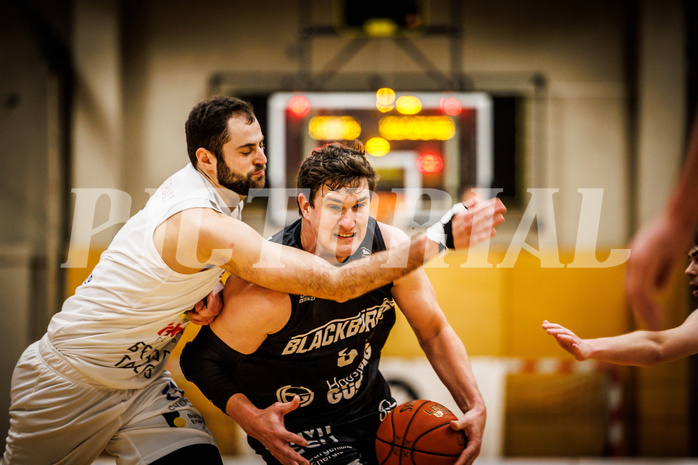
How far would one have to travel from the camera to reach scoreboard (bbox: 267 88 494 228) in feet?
20.3

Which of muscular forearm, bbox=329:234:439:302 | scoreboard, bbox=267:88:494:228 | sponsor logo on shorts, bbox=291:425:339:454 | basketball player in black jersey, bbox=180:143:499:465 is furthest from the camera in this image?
scoreboard, bbox=267:88:494:228

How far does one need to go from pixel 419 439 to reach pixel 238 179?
151cm

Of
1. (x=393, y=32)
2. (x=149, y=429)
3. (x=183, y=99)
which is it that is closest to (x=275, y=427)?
(x=149, y=429)

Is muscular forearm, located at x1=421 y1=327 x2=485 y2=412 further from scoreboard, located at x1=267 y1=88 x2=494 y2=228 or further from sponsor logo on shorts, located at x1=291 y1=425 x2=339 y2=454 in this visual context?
scoreboard, located at x1=267 y1=88 x2=494 y2=228

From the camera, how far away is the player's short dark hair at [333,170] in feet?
9.02

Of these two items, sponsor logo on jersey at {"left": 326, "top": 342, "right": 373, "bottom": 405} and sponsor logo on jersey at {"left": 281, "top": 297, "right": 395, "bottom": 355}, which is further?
sponsor logo on jersey at {"left": 326, "top": 342, "right": 373, "bottom": 405}

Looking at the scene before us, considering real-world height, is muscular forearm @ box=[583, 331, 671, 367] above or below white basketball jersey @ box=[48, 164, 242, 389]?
below

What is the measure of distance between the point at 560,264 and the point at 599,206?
123cm

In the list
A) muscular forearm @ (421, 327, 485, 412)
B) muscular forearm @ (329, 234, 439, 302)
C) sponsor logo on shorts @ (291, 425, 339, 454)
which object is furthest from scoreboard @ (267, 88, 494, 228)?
muscular forearm @ (329, 234, 439, 302)

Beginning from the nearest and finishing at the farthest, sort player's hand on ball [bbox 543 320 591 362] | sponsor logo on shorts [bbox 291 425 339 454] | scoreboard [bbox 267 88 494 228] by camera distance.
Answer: player's hand on ball [bbox 543 320 591 362]
sponsor logo on shorts [bbox 291 425 339 454]
scoreboard [bbox 267 88 494 228]

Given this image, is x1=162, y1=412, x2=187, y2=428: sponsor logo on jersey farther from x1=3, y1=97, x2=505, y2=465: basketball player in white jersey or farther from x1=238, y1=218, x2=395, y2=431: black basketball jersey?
x1=238, y1=218, x2=395, y2=431: black basketball jersey

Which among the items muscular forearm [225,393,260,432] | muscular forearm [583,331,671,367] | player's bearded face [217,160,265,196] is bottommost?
muscular forearm [225,393,260,432]

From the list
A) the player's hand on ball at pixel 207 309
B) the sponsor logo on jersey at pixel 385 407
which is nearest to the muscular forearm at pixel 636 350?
the sponsor logo on jersey at pixel 385 407

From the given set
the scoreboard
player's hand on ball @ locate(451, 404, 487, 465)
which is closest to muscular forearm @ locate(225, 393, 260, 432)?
player's hand on ball @ locate(451, 404, 487, 465)
